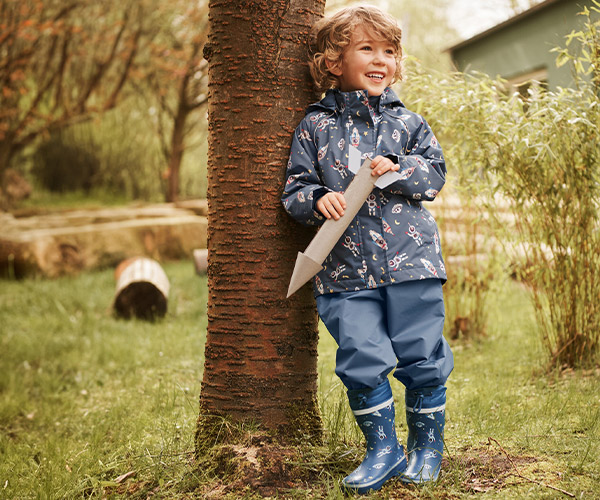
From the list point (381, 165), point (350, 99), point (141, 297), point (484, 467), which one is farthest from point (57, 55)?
point (484, 467)

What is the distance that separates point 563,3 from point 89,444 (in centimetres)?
799

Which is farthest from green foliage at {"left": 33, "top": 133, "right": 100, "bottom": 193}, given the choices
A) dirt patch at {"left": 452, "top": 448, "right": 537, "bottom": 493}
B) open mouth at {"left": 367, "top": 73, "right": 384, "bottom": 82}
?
dirt patch at {"left": 452, "top": 448, "right": 537, "bottom": 493}

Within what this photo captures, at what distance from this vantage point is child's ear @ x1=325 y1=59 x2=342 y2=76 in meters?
2.43

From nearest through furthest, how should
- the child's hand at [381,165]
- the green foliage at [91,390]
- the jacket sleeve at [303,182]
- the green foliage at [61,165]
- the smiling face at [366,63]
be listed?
the child's hand at [381,165]
the jacket sleeve at [303,182]
the smiling face at [366,63]
the green foliage at [91,390]
the green foliage at [61,165]

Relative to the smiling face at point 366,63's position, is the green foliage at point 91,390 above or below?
below

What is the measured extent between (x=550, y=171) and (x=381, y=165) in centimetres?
169

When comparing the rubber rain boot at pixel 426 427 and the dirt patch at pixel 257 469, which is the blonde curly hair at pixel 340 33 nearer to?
the rubber rain boot at pixel 426 427

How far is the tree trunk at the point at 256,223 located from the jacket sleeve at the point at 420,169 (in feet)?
1.46

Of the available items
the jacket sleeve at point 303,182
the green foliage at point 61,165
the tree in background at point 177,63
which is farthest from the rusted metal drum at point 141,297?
the green foliage at point 61,165

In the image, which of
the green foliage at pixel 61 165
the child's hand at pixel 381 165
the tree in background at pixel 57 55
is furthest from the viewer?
the green foliage at pixel 61 165

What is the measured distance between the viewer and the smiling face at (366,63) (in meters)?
2.41

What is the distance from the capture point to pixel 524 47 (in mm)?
9578

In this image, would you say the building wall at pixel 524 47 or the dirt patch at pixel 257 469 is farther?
the building wall at pixel 524 47

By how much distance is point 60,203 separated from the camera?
12.3m
